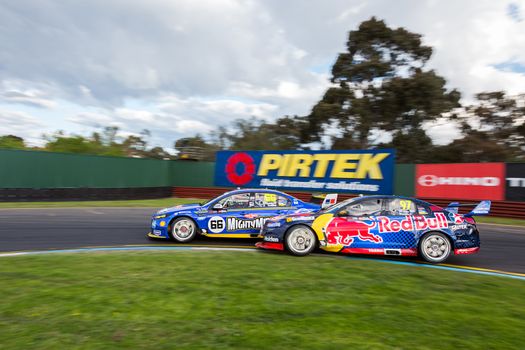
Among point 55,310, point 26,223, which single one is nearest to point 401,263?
point 55,310

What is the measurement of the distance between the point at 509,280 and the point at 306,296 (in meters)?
3.48

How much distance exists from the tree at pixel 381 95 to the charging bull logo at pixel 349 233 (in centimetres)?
2467

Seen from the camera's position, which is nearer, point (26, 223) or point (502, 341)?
point (502, 341)

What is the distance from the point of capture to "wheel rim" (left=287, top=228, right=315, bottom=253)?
7.48m

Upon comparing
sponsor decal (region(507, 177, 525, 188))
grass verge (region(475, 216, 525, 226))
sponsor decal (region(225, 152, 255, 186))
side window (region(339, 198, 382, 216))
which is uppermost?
sponsor decal (region(225, 152, 255, 186))

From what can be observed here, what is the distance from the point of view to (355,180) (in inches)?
742

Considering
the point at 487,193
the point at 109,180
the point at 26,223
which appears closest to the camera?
the point at 26,223

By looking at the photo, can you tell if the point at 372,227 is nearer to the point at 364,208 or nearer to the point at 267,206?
the point at 364,208

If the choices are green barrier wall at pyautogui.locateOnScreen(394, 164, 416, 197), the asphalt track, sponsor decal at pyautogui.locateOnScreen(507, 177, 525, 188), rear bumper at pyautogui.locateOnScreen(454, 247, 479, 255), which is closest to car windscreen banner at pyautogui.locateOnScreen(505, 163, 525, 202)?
sponsor decal at pyautogui.locateOnScreen(507, 177, 525, 188)

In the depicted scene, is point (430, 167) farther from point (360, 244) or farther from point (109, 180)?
point (109, 180)

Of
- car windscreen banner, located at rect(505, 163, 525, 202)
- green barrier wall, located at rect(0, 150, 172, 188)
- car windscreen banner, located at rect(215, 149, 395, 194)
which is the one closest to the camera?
car windscreen banner, located at rect(505, 163, 525, 202)

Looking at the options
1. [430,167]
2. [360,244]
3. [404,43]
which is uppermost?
[404,43]

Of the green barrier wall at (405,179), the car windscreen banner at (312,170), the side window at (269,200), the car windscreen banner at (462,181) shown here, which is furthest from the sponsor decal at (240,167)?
the side window at (269,200)

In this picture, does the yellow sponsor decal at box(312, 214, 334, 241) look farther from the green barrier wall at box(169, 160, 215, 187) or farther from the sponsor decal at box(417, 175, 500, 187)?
the green barrier wall at box(169, 160, 215, 187)
